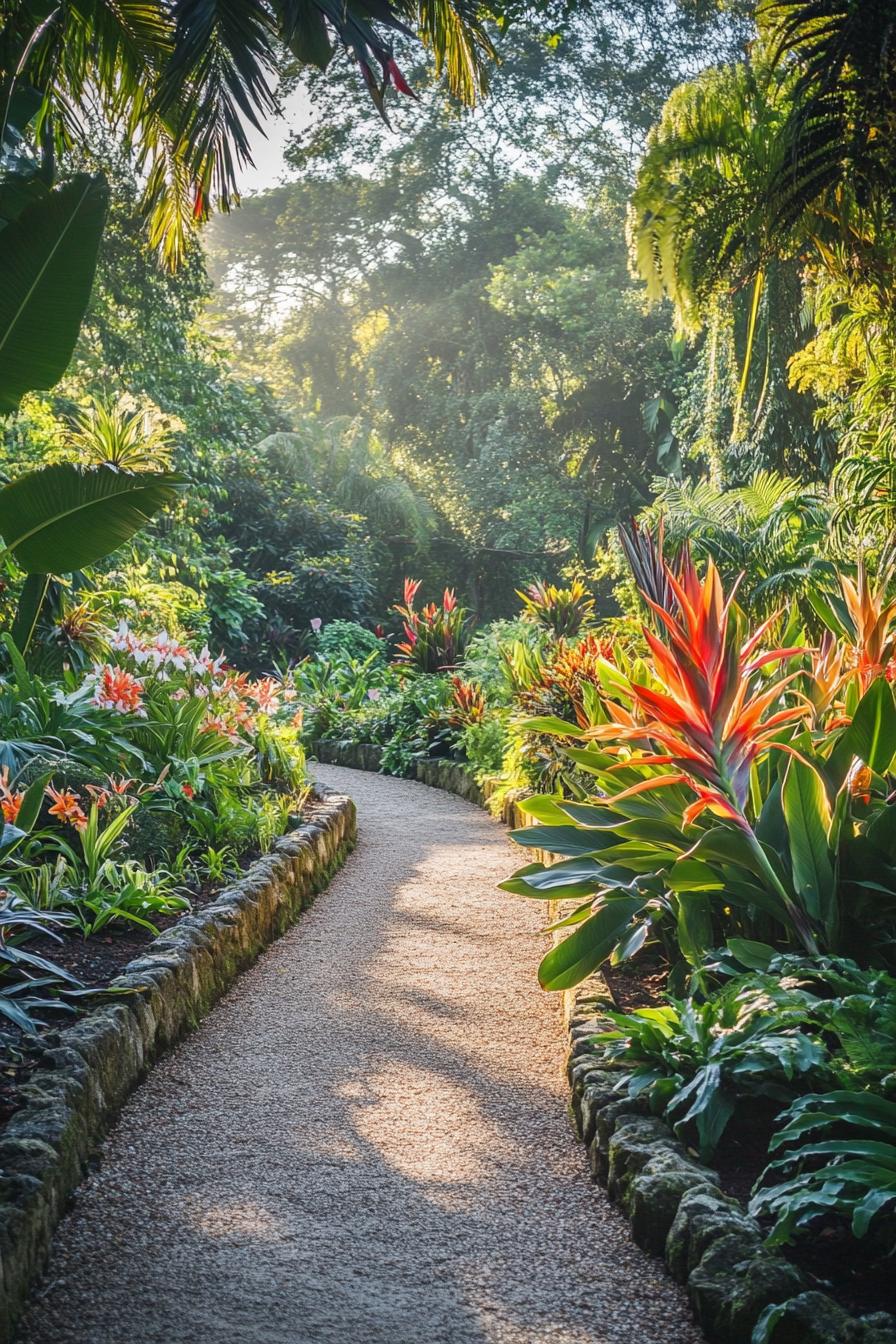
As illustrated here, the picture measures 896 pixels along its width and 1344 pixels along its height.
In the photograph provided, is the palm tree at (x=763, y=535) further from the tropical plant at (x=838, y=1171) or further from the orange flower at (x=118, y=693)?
the tropical plant at (x=838, y=1171)

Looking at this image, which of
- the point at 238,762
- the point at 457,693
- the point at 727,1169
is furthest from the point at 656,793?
the point at 457,693

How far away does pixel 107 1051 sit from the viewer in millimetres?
3340

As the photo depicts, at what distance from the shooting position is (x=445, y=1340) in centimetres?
228

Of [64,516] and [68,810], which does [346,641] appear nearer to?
[64,516]

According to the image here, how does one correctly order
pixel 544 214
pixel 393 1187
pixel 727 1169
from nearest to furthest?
pixel 727 1169 < pixel 393 1187 < pixel 544 214

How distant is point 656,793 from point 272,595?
14.2 meters

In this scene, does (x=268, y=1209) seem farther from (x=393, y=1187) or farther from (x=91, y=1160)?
(x=91, y=1160)

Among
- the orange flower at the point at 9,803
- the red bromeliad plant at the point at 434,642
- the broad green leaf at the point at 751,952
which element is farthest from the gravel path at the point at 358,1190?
the red bromeliad plant at the point at 434,642

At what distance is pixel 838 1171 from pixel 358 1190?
1294mm

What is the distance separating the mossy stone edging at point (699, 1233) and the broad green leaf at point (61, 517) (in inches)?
120

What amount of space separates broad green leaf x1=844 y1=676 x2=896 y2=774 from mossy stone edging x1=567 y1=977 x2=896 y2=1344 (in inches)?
49.8

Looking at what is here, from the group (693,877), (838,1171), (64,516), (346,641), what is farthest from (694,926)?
(346,641)

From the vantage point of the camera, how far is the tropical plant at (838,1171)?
2168 millimetres

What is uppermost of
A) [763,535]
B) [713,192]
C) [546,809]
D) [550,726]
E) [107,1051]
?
[713,192]
